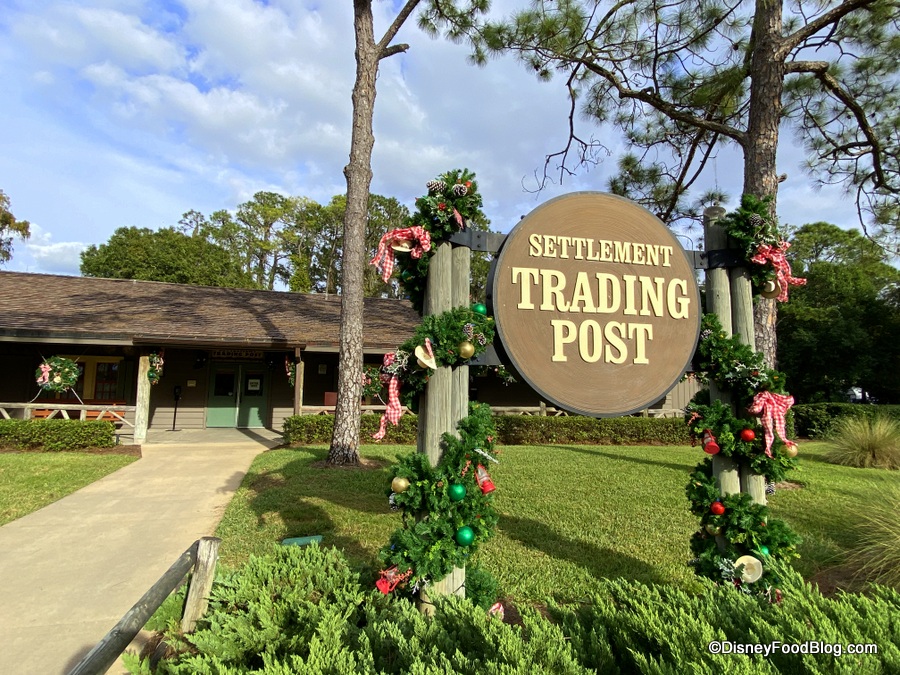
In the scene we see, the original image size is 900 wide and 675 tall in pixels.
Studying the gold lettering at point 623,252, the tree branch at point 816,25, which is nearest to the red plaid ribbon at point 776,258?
the gold lettering at point 623,252

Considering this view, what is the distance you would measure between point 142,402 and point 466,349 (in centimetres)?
1128

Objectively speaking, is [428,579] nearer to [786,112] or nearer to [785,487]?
[785,487]

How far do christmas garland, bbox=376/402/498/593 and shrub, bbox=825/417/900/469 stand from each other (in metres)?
11.0

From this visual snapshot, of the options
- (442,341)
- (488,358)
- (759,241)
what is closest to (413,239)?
(442,341)

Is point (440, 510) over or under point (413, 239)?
under

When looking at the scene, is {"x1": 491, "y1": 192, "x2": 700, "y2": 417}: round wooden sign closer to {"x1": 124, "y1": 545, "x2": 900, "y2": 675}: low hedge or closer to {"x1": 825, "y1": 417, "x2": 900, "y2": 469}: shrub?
{"x1": 124, "y1": 545, "x2": 900, "y2": 675}: low hedge

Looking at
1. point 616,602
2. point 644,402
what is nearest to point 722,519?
point 644,402

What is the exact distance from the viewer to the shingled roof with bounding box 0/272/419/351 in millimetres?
11344

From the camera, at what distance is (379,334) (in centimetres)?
1455

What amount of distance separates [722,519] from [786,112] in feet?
32.7

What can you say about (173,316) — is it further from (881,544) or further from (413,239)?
(881,544)

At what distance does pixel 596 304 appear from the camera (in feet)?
10.2

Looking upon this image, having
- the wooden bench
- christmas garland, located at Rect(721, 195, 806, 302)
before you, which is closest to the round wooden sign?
christmas garland, located at Rect(721, 195, 806, 302)

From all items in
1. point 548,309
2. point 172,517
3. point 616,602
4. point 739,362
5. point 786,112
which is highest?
point 786,112
